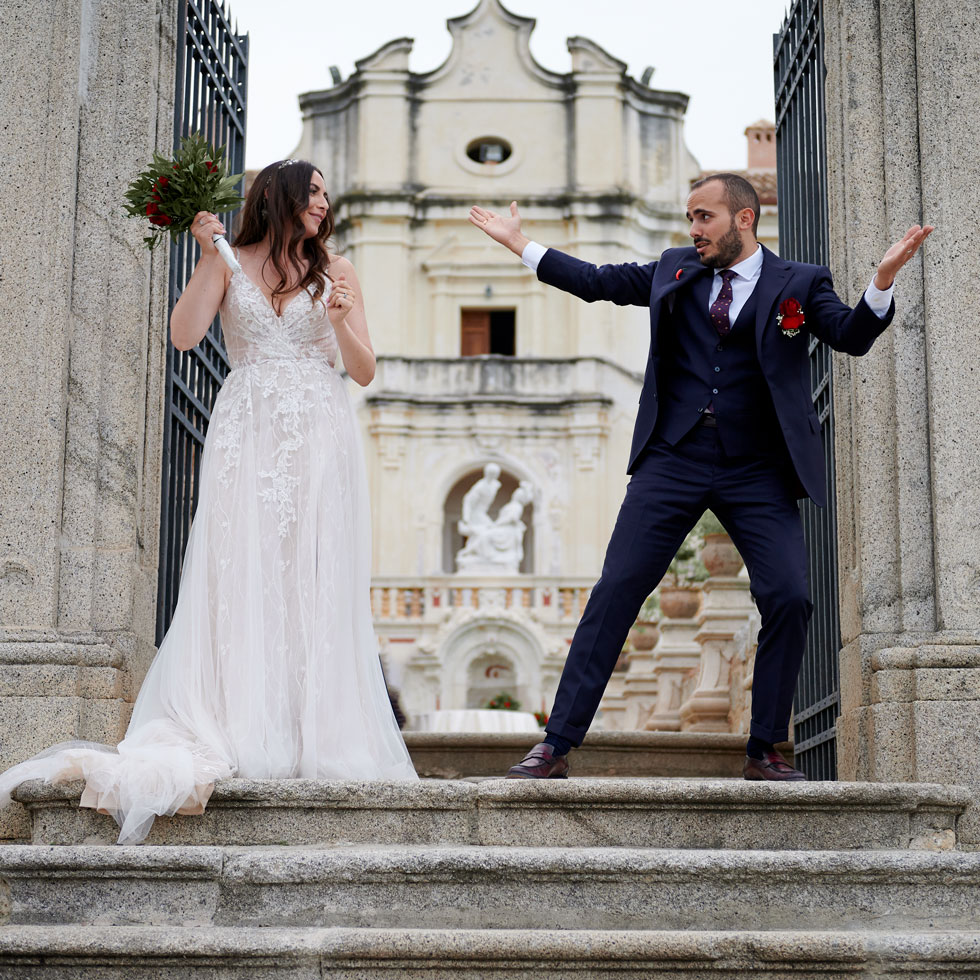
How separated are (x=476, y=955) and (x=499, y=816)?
2.57 feet

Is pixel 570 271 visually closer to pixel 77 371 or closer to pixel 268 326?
pixel 268 326

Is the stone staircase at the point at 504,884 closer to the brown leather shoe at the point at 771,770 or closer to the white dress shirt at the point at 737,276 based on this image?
the brown leather shoe at the point at 771,770

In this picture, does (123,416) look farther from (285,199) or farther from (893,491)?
(893,491)

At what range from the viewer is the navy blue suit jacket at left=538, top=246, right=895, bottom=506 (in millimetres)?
4684

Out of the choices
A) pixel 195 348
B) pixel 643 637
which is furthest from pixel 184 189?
pixel 643 637

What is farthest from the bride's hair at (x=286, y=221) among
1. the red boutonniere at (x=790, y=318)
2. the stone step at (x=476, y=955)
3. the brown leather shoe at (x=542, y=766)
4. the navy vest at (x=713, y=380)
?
the stone step at (x=476, y=955)

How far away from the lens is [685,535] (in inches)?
187

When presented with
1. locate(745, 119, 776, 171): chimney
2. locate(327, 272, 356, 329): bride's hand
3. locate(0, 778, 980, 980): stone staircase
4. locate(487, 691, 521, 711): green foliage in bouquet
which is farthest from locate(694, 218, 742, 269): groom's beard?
locate(745, 119, 776, 171): chimney

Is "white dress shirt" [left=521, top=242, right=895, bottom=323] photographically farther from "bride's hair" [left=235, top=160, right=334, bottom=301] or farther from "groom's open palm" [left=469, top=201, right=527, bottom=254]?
"bride's hair" [left=235, top=160, right=334, bottom=301]

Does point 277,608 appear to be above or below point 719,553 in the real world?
below

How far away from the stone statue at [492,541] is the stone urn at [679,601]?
54.7ft

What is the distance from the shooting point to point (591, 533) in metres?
32.2

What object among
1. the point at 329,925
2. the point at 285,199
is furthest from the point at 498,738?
the point at 329,925

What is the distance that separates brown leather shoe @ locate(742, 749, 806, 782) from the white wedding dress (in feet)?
3.32
